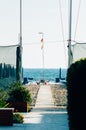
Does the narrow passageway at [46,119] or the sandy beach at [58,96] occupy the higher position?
the narrow passageway at [46,119]

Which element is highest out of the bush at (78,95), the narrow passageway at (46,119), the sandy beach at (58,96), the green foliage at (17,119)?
the bush at (78,95)

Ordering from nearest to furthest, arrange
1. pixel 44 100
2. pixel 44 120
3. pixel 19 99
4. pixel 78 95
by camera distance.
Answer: pixel 78 95 → pixel 44 120 → pixel 19 99 → pixel 44 100

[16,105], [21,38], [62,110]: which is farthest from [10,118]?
[21,38]

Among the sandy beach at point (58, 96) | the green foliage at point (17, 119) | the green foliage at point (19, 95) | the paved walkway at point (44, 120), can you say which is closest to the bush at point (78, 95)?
the paved walkway at point (44, 120)

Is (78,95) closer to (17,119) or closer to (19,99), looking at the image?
(17,119)

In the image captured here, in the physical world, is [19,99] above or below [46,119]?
above

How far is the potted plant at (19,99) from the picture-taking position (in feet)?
67.1

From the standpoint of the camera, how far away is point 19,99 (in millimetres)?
20594


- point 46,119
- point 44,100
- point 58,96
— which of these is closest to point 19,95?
point 46,119

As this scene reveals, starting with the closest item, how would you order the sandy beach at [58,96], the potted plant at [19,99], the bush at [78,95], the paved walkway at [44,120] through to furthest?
the bush at [78,95] → the paved walkway at [44,120] → the potted plant at [19,99] → the sandy beach at [58,96]

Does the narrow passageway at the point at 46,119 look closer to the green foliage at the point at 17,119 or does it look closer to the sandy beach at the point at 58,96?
the green foliage at the point at 17,119

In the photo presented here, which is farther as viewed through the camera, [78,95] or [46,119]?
[46,119]

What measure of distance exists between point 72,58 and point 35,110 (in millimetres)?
2605

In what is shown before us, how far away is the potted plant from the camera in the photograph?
20.4 metres
